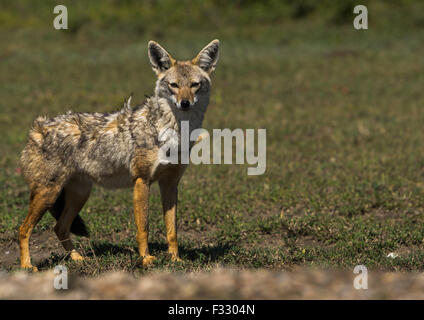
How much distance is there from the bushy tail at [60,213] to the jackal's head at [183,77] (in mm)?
1754

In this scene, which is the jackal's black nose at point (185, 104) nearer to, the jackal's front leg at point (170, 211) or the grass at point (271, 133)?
the jackal's front leg at point (170, 211)

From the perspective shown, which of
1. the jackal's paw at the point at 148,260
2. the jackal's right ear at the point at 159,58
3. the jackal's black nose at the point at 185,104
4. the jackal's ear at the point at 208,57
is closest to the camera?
the jackal's black nose at the point at 185,104

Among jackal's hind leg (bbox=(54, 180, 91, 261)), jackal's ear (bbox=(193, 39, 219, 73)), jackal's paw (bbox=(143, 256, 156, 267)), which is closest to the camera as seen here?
jackal's paw (bbox=(143, 256, 156, 267))

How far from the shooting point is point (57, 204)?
25.1 feet

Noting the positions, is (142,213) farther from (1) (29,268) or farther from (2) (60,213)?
(1) (29,268)

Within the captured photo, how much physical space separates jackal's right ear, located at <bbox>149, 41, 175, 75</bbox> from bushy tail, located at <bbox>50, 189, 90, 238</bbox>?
72.1 inches

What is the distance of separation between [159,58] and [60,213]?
2174mm

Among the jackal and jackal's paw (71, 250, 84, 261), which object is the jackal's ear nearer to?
the jackal

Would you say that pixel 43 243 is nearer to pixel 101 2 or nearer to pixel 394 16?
pixel 394 16

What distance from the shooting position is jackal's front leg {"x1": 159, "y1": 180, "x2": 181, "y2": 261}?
7.30 m

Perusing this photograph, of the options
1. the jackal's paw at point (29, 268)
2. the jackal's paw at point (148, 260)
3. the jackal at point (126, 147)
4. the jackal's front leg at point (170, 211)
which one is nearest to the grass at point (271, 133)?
the jackal's paw at point (148, 260)

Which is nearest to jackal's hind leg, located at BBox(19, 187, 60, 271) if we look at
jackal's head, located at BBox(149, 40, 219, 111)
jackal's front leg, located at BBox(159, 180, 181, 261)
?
jackal's front leg, located at BBox(159, 180, 181, 261)

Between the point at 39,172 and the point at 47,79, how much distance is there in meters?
11.7

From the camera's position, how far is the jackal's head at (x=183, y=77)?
6.79 metres
